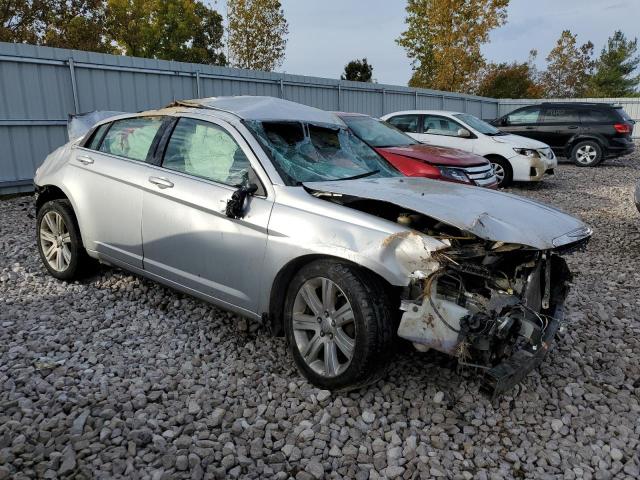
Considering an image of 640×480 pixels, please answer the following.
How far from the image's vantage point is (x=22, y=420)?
108 inches

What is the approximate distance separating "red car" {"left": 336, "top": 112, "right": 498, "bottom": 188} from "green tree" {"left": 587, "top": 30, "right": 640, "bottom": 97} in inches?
2003

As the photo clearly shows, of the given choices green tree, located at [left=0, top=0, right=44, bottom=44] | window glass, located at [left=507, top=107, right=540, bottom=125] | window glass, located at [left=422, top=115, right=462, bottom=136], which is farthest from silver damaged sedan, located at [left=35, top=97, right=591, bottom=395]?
green tree, located at [left=0, top=0, right=44, bottom=44]

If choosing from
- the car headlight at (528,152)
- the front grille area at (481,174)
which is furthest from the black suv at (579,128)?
the front grille area at (481,174)

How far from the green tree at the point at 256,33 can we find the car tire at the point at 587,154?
65.6 feet

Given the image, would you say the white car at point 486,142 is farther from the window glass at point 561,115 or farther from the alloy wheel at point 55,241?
the alloy wheel at point 55,241

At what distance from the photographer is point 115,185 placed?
13.4ft

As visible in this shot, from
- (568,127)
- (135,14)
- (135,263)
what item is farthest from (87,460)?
(135,14)

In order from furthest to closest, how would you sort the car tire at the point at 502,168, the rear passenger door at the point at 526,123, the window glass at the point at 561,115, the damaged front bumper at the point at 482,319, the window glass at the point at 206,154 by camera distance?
the rear passenger door at the point at 526,123, the window glass at the point at 561,115, the car tire at the point at 502,168, the window glass at the point at 206,154, the damaged front bumper at the point at 482,319

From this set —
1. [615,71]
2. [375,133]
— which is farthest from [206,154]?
[615,71]

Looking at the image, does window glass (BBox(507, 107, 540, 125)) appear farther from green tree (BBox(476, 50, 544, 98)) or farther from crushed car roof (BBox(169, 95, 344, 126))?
green tree (BBox(476, 50, 544, 98))

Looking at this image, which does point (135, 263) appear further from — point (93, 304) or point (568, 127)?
point (568, 127)

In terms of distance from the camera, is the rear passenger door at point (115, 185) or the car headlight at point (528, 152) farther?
the car headlight at point (528, 152)

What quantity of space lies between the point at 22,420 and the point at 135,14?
32.2 m

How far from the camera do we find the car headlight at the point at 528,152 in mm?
10773
